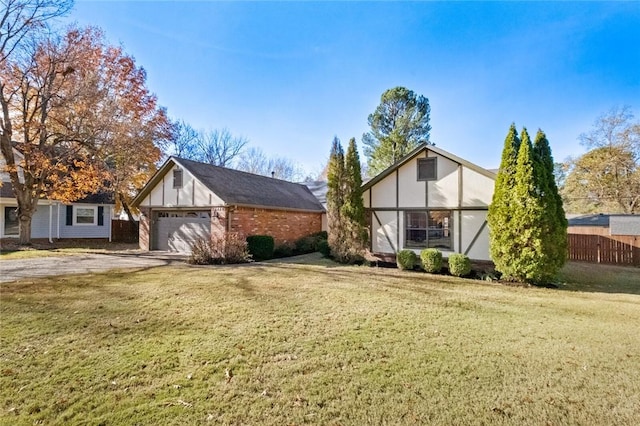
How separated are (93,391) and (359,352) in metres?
2.97

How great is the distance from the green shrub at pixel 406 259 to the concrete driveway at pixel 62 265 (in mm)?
8410

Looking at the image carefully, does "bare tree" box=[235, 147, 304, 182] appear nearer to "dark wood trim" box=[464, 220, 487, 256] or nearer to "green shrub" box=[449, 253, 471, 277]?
"dark wood trim" box=[464, 220, 487, 256]

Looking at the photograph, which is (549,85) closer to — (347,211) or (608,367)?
(347,211)

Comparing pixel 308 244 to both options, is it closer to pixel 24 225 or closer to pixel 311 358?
pixel 311 358

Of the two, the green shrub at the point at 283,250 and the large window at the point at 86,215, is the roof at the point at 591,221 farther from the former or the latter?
the large window at the point at 86,215

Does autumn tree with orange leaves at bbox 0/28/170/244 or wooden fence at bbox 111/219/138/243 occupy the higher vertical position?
autumn tree with orange leaves at bbox 0/28/170/244

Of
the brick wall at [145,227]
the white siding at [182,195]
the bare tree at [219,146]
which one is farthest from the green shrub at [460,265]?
the bare tree at [219,146]

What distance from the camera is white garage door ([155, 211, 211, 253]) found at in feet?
50.7

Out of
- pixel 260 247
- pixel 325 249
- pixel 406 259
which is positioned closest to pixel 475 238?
pixel 406 259

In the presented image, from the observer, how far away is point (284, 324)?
5.22 m

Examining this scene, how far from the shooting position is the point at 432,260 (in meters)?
11.0

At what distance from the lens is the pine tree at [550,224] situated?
8.95 metres

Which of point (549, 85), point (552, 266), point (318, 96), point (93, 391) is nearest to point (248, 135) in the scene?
point (318, 96)

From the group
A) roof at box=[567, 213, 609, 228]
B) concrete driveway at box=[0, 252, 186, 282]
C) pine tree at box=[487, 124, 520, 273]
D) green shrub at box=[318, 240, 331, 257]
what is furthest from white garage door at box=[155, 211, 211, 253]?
roof at box=[567, 213, 609, 228]
